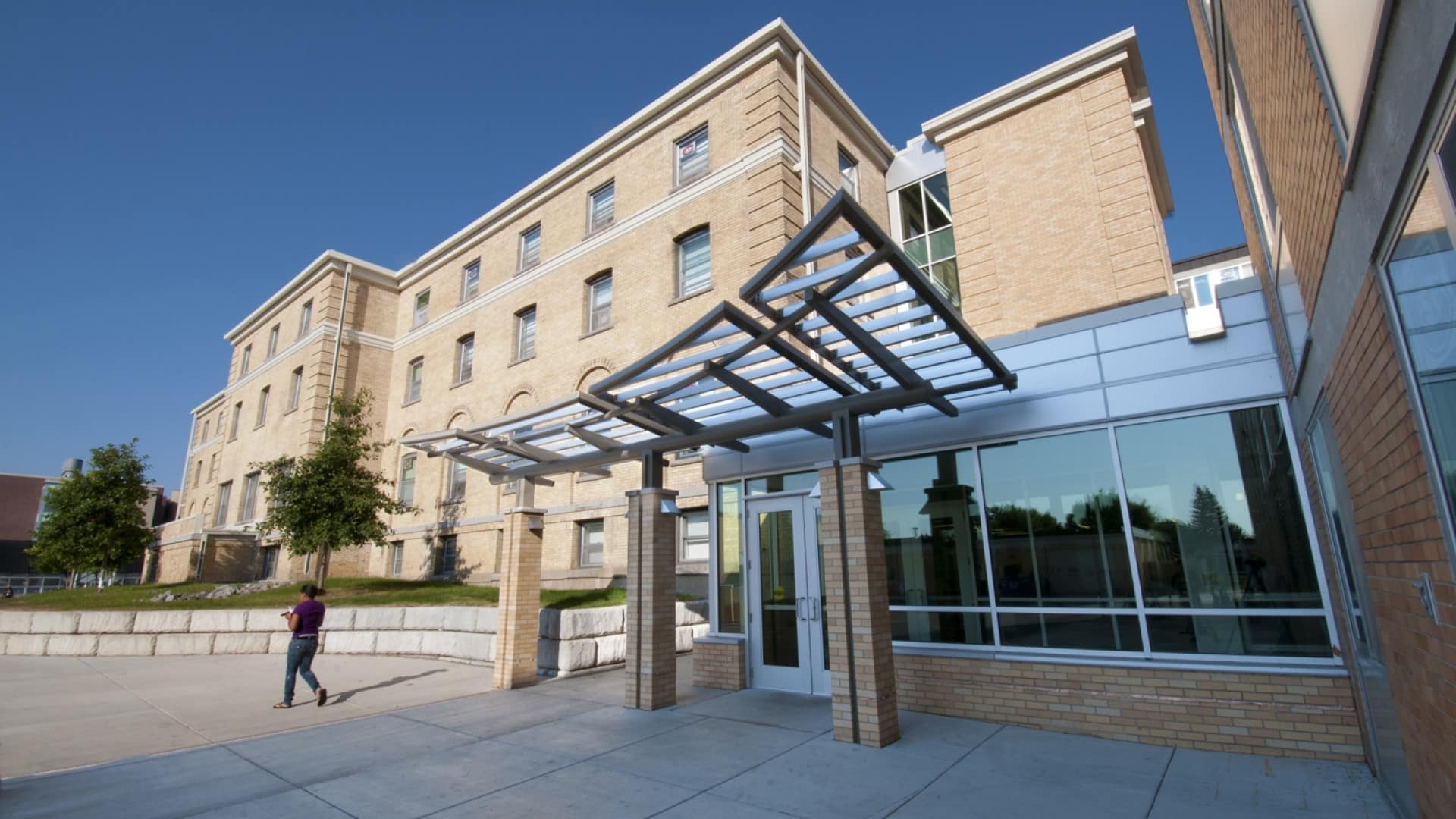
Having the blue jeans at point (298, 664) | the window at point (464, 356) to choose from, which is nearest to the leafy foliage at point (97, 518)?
the window at point (464, 356)

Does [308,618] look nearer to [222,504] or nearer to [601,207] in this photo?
[601,207]

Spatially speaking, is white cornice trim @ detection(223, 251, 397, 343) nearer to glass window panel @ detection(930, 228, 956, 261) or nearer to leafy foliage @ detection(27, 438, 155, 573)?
leafy foliage @ detection(27, 438, 155, 573)

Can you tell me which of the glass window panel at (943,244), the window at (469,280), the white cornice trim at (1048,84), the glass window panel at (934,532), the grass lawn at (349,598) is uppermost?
the white cornice trim at (1048,84)

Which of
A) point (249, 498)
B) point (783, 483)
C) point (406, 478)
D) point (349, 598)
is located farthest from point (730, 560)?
point (249, 498)

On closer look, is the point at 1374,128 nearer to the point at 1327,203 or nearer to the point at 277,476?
the point at 1327,203

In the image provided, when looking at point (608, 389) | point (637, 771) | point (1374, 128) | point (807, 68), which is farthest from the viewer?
point (807, 68)

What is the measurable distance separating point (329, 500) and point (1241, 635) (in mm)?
20828

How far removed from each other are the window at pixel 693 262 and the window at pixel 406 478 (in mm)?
13917

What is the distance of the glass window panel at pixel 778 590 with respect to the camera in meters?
9.32

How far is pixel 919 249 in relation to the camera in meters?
20.4

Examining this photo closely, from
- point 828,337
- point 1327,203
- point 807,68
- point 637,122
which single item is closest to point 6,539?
point 637,122

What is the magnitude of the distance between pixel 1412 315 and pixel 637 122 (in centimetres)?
1981

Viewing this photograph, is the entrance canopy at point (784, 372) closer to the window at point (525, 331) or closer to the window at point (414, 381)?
the window at point (525, 331)

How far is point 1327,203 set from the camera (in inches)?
142
